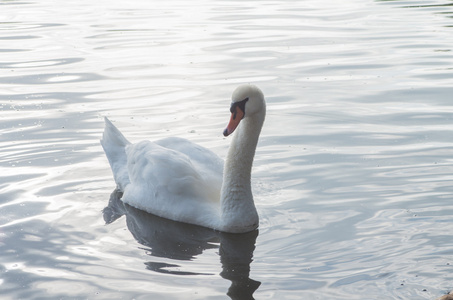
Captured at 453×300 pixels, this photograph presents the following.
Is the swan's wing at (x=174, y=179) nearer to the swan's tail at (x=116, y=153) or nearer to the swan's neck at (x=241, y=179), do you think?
the swan's tail at (x=116, y=153)

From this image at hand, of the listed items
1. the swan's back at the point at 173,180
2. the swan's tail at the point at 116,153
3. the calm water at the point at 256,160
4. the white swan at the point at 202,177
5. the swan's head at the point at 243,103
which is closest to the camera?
the calm water at the point at 256,160

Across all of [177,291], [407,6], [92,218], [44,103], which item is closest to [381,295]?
[177,291]

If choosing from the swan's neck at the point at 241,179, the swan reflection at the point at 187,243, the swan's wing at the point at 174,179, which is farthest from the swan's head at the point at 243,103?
the swan reflection at the point at 187,243

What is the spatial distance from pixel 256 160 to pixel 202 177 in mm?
1521

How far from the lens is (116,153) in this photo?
9727 mm

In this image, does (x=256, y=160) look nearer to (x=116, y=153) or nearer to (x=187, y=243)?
(x=116, y=153)

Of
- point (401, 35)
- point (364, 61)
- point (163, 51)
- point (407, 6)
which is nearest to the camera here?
point (364, 61)

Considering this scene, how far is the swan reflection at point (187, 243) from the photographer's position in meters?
6.79

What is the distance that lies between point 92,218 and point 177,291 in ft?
7.00

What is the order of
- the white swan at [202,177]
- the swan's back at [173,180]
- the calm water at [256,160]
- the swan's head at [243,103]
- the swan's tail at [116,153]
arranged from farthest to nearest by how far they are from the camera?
the swan's tail at [116,153], the swan's back at [173,180], the white swan at [202,177], the swan's head at [243,103], the calm water at [256,160]

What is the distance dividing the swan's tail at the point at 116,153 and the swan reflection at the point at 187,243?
462 mm

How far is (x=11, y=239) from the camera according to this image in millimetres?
7699

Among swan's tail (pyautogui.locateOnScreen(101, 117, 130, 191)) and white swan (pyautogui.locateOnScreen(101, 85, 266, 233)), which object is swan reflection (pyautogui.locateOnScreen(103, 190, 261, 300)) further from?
swan's tail (pyautogui.locateOnScreen(101, 117, 130, 191))

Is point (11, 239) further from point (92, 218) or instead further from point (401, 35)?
point (401, 35)
